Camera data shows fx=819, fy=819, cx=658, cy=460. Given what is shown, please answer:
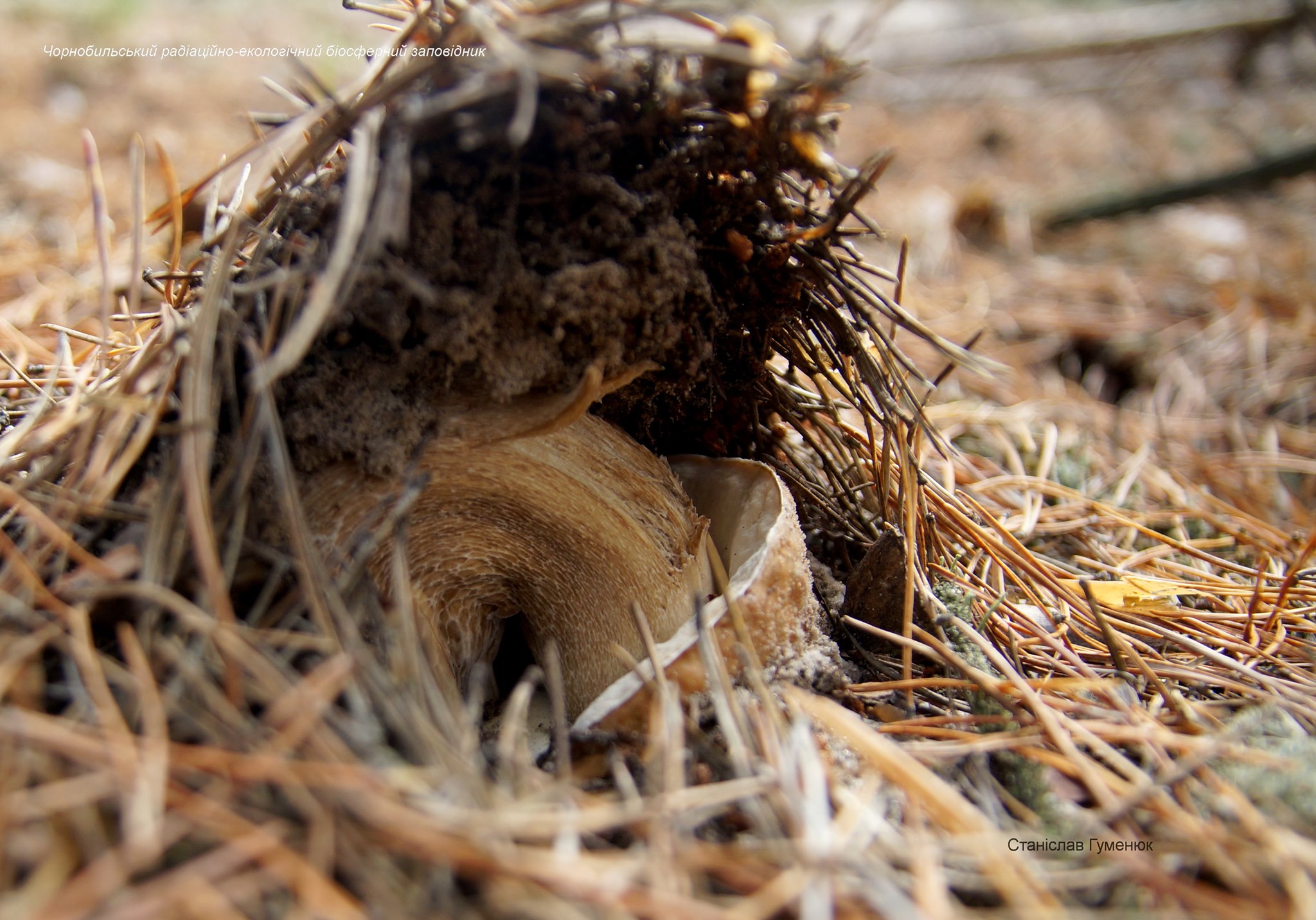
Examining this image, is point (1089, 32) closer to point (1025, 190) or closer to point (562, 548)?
point (1025, 190)

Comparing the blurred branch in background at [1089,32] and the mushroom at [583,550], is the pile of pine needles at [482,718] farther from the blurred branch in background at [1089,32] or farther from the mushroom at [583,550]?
the blurred branch in background at [1089,32]

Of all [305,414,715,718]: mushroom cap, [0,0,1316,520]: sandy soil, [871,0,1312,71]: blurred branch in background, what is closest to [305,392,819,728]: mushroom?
[305,414,715,718]: mushroom cap

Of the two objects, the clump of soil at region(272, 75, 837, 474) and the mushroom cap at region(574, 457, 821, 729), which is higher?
the clump of soil at region(272, 75, 837, 474)

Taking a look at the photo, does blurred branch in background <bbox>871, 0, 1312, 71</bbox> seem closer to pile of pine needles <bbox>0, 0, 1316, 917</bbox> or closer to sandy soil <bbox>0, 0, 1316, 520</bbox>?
sandy soil <bbox>0, 0, 1316, 520</bbox>

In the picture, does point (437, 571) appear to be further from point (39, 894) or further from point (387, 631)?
point (39, 894)

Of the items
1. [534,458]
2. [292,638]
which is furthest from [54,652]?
[534,458]

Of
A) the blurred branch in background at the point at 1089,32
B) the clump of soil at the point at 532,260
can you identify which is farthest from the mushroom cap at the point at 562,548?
the blurred branch in background at the point at 1089,32
